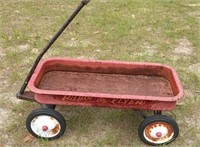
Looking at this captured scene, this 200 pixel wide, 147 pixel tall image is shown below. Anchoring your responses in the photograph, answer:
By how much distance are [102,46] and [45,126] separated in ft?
5.62

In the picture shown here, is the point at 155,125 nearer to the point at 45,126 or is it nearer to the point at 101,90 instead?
the point at 101,90

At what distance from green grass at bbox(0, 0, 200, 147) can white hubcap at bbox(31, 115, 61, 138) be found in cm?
7

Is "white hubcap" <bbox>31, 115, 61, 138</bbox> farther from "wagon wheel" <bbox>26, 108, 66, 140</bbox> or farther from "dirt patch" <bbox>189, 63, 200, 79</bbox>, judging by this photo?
"dirt patch" <bbox>189, 63, 200, 79</bbox>

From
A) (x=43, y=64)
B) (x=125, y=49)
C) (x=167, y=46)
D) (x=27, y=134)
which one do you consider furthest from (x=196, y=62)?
(x=27, y=134)

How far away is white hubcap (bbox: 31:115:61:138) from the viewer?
2469 millimetres

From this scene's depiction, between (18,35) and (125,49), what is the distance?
1.27 meters

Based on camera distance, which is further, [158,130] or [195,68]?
[195,68]

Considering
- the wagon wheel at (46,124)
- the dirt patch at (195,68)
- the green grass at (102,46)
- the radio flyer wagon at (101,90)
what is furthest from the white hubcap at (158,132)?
the dirt patch at (195,68)

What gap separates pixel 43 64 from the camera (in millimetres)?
2771

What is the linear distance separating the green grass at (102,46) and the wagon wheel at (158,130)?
0.12m

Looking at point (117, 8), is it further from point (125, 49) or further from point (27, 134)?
point (27, 134)

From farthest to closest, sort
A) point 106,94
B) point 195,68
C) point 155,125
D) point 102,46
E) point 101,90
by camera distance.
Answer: point 102,46 < point 195,68 < point 101,90 < point 155,125 < point 106,94

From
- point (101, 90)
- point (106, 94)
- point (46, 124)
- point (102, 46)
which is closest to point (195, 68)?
point (102, 46)

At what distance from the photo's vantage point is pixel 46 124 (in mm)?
2475
